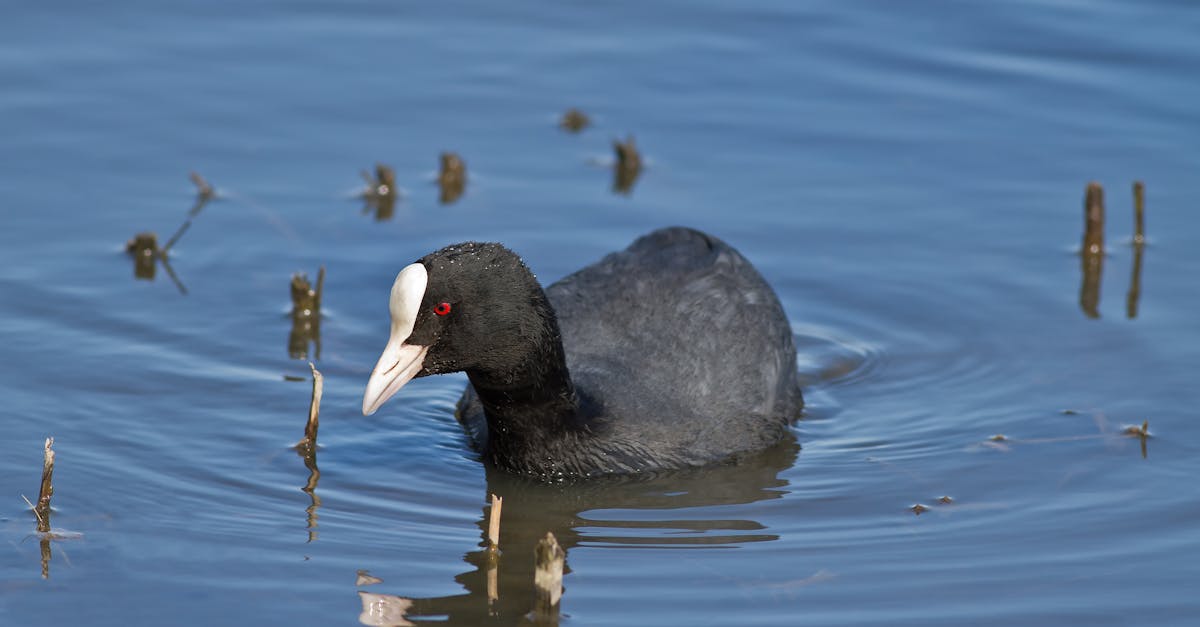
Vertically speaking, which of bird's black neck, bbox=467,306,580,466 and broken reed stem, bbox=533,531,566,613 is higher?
bird's black neck, bbox=467,306,580,466

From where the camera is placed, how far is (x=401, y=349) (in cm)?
617

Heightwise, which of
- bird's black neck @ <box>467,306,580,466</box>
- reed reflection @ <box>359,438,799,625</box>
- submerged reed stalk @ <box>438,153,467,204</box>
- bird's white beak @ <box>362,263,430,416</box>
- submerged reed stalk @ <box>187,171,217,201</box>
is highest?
submerged reed stalk @ <box>438,153,467,204</box>

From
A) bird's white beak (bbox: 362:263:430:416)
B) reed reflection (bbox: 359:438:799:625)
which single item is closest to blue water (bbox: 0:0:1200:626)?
reed reflection (bbox: 359:438:799:625)

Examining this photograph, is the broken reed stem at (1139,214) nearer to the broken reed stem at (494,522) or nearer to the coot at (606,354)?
the coot at (606,354)

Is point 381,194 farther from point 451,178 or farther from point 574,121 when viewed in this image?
point 574,121

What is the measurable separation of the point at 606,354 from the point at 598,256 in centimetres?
165

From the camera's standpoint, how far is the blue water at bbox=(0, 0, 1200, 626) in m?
5.90

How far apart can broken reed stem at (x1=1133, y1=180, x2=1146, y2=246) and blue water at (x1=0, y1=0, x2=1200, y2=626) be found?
4.0 inches

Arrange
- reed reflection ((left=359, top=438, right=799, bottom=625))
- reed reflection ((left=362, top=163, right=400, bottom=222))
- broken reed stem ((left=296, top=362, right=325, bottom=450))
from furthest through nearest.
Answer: reed reflection ((left=362, top=163, right=400, bottom=222))
broken reed stem ((left=296, top=362, right=325, bottom=450))
reed reflection ((left=359, top=438, right=799, bottom=625))

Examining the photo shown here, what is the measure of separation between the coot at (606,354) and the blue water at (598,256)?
0.48ft

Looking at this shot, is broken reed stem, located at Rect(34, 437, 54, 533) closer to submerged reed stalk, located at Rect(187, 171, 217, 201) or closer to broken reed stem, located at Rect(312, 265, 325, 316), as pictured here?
broken reed stem, located at Rect(312, 265, 325, 316)

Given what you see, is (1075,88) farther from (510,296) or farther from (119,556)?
(119,556)

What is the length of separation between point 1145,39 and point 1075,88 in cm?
66

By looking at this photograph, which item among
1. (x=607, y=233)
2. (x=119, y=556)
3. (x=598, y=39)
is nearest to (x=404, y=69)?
(x=598, y=39)
